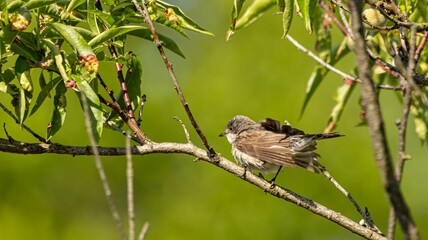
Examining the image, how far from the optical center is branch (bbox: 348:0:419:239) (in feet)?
7.61

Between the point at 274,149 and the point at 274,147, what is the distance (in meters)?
0.05

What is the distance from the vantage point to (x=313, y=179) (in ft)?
41.6

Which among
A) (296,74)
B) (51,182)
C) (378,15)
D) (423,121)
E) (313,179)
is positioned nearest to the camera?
(378,15)

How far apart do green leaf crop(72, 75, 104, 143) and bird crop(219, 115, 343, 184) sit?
1.53 m

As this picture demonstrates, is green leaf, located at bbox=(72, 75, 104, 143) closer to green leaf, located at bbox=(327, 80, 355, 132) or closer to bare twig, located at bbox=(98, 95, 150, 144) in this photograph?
bare twig, located at bbox=(98, 95, 150, 144)

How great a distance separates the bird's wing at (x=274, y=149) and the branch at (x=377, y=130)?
283 centimetres

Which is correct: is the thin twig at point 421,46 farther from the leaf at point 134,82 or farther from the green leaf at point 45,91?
the green leaf at point 45,91

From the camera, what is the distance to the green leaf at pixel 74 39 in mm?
4117

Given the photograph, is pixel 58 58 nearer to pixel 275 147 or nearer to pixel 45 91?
pixel 45 91

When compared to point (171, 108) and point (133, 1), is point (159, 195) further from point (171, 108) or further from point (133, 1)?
point (133, 1)

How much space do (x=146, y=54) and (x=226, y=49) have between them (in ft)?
4.79

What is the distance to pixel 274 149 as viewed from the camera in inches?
243

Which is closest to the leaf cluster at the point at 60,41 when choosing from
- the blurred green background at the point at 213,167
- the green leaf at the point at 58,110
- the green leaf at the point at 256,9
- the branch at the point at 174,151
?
the green leaf at the point at 58,110

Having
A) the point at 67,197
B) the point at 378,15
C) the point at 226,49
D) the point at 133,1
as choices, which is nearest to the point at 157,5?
the point at 133,1
